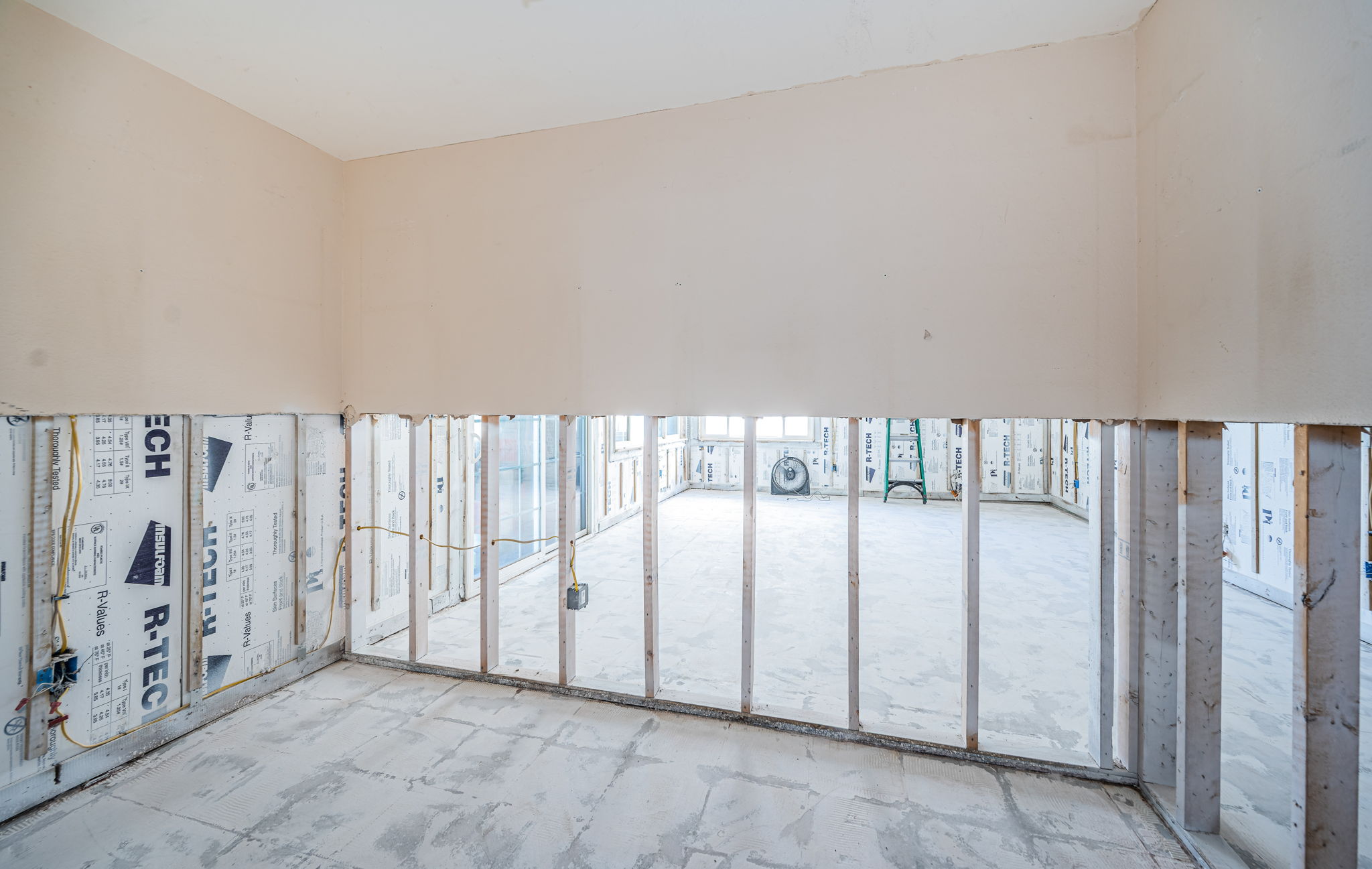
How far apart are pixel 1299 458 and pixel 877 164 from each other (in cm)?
169

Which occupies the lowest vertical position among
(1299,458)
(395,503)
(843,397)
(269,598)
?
(269,598)

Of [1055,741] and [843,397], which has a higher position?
[843,397]

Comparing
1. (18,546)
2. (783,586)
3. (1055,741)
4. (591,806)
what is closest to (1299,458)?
(1055,741)

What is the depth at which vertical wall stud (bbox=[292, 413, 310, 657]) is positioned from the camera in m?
2.80

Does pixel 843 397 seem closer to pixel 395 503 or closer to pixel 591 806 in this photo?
pixel 591 806

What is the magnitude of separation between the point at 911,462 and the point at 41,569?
30.9ft

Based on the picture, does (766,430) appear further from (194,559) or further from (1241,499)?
(194,559)

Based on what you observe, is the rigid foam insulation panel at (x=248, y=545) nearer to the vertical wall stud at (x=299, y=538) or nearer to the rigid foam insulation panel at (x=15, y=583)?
the vertical wall stud at (x=299, y=538)

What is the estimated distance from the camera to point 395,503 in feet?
11.2

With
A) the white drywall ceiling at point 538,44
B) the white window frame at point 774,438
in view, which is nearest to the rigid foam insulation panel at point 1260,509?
the white drywall ceiling at point 538,44

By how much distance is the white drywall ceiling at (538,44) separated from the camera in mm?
1855

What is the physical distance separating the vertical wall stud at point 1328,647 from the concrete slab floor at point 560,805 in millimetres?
520

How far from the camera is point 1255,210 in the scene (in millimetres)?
1410

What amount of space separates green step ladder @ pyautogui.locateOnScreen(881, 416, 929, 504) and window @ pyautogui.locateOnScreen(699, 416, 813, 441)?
1377 mm
